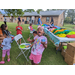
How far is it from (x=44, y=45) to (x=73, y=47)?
1581 mm

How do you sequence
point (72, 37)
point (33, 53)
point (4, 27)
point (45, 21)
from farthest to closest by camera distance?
point (45, 21) → point (72, 37) → point (4, 27) → point (33, 53)

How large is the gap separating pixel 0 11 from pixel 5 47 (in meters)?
5.86

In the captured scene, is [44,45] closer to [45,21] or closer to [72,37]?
[72,37]

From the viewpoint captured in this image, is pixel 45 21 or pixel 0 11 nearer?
pixel 0 11

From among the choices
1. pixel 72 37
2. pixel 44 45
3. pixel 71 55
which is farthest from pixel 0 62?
pixel 72 37

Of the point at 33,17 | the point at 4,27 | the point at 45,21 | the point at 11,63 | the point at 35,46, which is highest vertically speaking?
the point at 33,17

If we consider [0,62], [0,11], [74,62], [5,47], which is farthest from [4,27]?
[0,11]

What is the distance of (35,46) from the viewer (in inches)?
77.2

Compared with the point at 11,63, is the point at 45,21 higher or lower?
higher

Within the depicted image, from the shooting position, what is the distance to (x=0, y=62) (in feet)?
8.96
